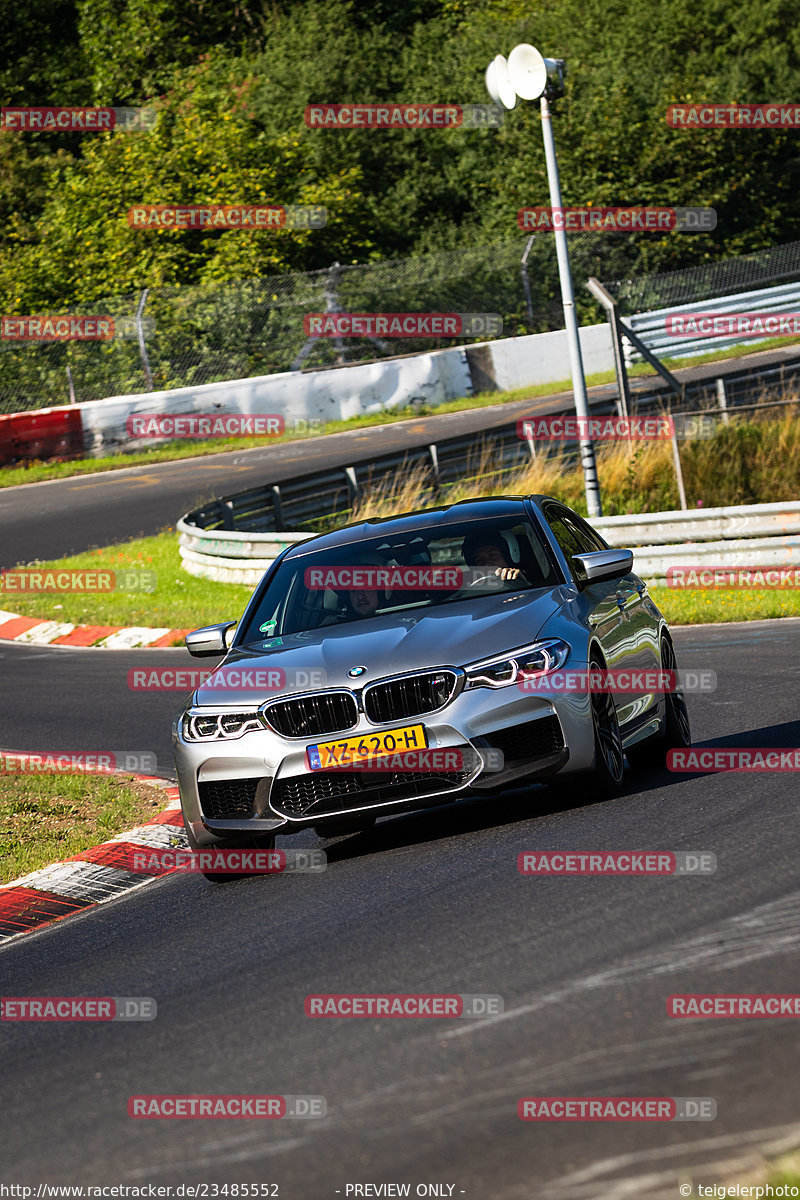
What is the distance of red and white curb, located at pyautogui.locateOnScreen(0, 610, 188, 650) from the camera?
17.9 meters

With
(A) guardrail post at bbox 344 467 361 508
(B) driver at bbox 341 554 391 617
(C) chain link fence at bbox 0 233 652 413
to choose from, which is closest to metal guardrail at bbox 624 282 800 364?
(C) chain link fence at bbox 0 233 652 413

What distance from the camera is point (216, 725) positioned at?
7637mm

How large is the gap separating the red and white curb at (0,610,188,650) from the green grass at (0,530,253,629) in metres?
0.15

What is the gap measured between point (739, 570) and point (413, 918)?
36.6ft

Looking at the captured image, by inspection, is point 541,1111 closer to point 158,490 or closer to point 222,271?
point 158,490

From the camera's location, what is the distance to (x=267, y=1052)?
4.78 metres

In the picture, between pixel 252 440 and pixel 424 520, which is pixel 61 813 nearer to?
pixel 424 520

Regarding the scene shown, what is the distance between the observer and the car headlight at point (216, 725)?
7.52 m

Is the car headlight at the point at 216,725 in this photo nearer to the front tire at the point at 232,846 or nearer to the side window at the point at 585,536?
the front tire at the point at 232,846

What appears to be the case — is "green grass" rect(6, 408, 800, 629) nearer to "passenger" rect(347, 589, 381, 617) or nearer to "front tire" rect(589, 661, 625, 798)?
"passenger" rect(347, 589, 381, 617)

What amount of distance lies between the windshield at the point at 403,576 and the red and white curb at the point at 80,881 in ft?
4.79

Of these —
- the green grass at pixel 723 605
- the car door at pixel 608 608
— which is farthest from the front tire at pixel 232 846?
the green grass at pixel 723 605

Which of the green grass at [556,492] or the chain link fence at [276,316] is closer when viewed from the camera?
the green grass at [556,492]

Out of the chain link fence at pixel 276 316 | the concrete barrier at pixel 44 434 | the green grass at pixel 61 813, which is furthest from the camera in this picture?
the chain link fence at pixel 276 316
